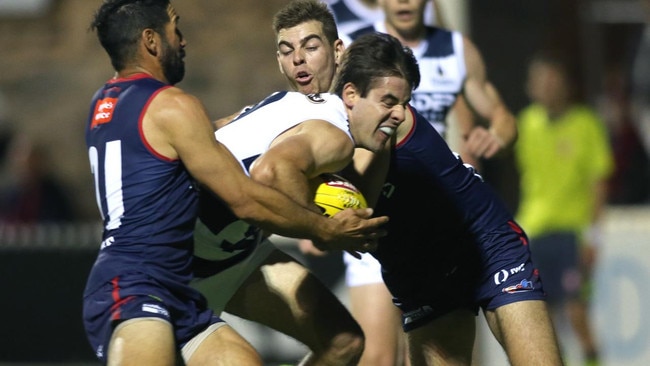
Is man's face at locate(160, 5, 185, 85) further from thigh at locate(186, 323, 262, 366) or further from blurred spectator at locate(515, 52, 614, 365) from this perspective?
blurred spectator at locate(515, 52, 614, 365)

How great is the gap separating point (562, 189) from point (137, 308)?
6.65 meters

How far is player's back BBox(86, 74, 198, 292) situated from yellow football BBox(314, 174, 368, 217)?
567mm

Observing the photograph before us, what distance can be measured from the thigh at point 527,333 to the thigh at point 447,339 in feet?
1.05

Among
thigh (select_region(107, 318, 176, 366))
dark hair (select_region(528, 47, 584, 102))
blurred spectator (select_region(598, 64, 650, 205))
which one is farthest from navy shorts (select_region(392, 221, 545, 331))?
blurred spectator (select_region(598, 64, 650, 205))

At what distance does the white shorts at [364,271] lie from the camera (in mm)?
7648

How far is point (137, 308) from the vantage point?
5.56m

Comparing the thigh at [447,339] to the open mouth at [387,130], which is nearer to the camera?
the open mouth at [387,130]

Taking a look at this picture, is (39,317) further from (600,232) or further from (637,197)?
(637,197)

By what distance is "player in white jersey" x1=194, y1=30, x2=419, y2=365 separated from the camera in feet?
18.3

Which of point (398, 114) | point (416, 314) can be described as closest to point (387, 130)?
point (398, 114)

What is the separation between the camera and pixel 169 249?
18.9 ft

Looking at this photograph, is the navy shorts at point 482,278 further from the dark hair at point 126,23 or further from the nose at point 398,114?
the dark hair at point 126,23

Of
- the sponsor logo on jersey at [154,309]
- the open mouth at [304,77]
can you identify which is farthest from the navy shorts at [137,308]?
the open mouth at [304,77]

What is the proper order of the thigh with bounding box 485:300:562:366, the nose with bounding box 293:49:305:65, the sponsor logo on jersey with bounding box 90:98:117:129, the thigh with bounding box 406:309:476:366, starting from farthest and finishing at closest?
the thigh with bounding box 406:309:476:366
the nose with bounding box 293:49:305:65
the thigh with bounding box 485:300:562:366
the sponsor logo on jersey with bounding box 90:98:117:129
